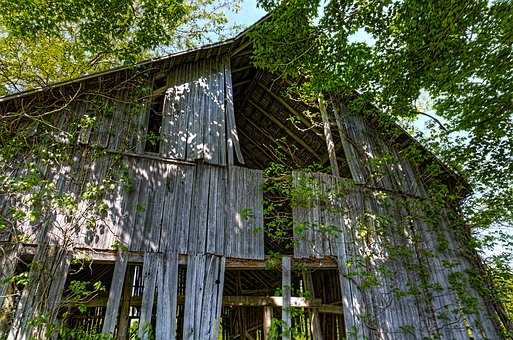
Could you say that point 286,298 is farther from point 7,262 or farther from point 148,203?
point 7,262

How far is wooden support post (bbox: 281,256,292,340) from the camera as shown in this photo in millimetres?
5703

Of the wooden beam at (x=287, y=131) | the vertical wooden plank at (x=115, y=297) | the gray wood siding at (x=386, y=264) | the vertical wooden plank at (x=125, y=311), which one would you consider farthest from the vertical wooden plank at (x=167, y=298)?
the wooden beam at (x=287, y=131)

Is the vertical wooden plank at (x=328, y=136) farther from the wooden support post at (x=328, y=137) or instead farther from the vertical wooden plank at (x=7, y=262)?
the vertical wooden plank at (x=7, y=262)

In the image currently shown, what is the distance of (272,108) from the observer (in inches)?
436

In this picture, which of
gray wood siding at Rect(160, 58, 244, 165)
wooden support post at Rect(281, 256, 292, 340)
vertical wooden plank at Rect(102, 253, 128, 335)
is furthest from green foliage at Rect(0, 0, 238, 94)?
wooden support post at Rect(281, 256, 292, 340)

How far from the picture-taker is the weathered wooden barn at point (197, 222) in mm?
5422

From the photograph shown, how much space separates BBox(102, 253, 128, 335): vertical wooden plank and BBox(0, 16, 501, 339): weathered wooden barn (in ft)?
0.06

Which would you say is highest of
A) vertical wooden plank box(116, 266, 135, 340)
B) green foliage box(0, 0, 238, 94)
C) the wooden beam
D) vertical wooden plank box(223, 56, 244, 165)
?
green foliage box(0, 0, 238, 94)

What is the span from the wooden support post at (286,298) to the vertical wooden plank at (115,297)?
2779 millimetres

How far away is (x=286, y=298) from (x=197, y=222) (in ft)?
7.22

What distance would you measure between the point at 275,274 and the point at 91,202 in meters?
8.10

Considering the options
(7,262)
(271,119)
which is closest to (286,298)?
(7,262)

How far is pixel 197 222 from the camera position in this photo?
20.8ft

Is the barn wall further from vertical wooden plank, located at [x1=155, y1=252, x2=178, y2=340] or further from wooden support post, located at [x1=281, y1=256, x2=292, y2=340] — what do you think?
wooden support post, located at [x1=281, y1=256, x2=292, y2=340]
